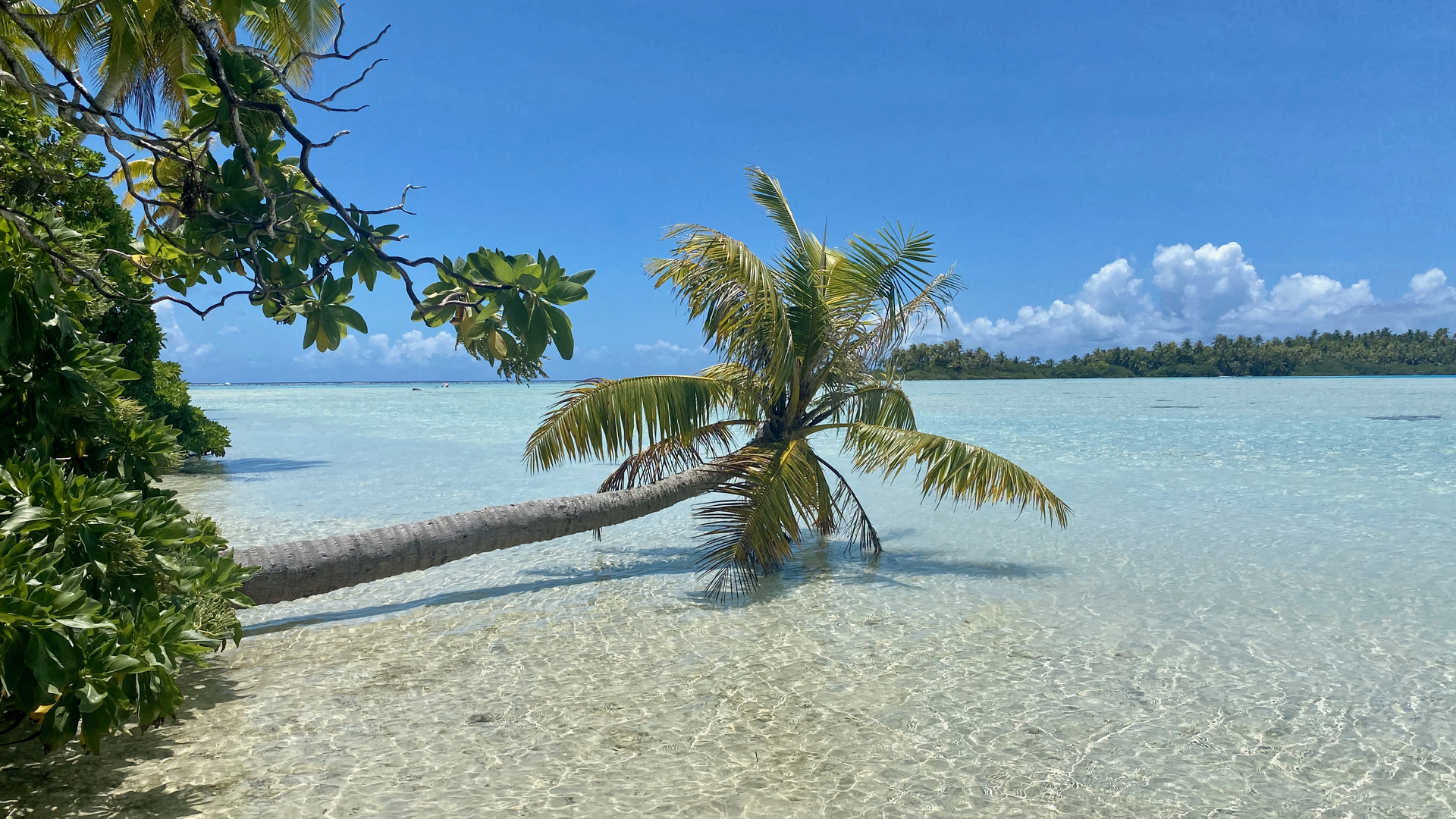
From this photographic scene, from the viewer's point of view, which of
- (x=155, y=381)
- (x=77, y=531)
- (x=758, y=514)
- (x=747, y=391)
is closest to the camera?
(x=77, y=531)

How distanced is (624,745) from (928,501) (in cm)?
987

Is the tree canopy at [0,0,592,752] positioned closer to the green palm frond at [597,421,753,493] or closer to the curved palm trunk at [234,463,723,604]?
the curved palm trunk at [234,463,723,604]

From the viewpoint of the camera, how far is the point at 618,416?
25.8 feet

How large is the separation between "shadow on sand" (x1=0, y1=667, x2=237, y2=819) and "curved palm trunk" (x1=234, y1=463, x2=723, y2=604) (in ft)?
5.51

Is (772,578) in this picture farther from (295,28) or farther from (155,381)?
(155,381)

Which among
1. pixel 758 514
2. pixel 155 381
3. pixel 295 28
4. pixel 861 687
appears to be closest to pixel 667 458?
pixel 758 514

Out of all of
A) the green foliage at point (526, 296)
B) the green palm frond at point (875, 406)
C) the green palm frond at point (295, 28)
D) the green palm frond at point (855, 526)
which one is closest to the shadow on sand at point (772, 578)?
the green palm frond at point (855, 526)

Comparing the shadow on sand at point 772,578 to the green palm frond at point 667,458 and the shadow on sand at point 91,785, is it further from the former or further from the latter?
the shadow on sand at point 91,785

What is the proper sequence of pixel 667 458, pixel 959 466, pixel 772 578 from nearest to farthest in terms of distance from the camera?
pixel 959 466 < pixel 772 578 < pixel 667 458

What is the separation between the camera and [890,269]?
8414mm

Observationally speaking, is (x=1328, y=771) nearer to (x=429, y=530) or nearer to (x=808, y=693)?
(x=808, y=693)

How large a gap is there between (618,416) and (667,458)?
1.29 metres

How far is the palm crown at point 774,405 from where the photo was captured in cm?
745

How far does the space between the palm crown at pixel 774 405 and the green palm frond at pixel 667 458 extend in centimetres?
2
